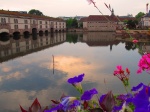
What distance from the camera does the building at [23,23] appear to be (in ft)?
139

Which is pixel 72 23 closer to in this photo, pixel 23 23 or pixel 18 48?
pixel 23 23

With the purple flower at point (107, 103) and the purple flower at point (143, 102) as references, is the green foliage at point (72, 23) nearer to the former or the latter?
the purple flower at point (107, 103)

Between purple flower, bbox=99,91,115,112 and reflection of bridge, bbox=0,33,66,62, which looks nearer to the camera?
purple flower, bbox=99,91,115,112

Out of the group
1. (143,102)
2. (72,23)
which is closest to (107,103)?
(143,102)

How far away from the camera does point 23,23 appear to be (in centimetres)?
A: 5038

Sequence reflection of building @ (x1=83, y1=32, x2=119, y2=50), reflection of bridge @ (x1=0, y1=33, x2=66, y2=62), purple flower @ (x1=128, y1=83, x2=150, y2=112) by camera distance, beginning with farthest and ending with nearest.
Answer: reflection of building @ (x1=83, y1=32, x2=119, y2=50)
reflection of bridge @ (x1=0, y1=33, x2=66, y2=62)
purple flower @ (x1=128, y1=83, x2=150, y2=112)

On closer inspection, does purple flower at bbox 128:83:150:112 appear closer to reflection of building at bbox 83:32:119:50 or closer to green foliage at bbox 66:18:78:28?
reflection of building at bbox 83:32:119:50

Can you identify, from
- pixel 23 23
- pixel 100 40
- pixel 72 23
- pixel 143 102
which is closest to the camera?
pixel 143 102

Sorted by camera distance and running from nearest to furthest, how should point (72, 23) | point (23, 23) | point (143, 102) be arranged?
point (143, 102)
point (23, 23)
point (72, 23)

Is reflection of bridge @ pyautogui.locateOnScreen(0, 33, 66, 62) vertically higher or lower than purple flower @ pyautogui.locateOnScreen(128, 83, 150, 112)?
lower

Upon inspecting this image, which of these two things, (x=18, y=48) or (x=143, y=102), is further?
(x=18, y=48)

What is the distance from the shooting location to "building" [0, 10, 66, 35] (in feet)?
139

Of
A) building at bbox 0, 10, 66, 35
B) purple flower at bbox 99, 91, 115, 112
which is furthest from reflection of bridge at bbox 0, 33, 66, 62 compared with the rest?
purple flower at bbox 99, 91, 115, 112

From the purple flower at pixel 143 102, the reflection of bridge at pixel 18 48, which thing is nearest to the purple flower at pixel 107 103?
the purple flower at pixel 143 102
